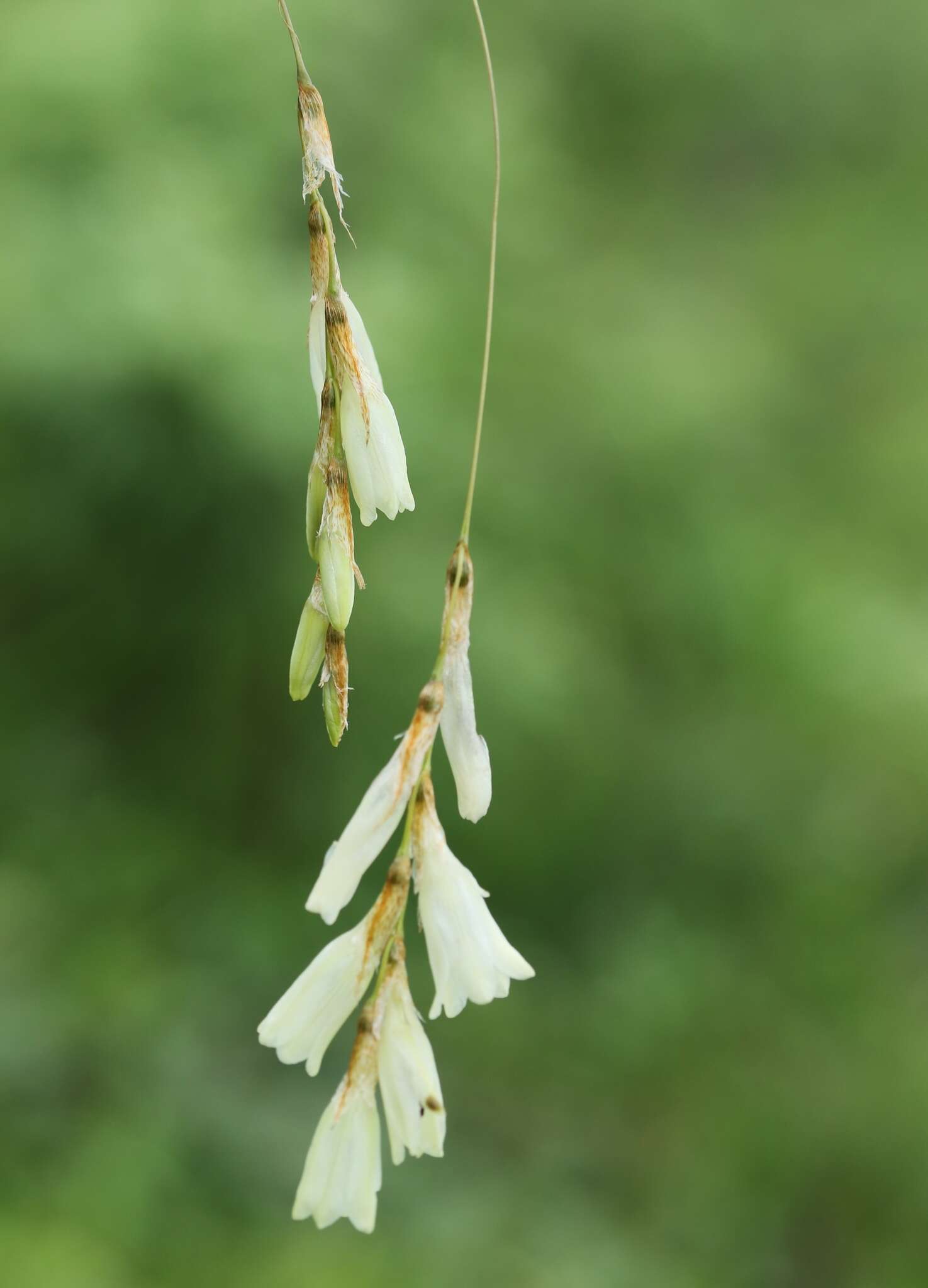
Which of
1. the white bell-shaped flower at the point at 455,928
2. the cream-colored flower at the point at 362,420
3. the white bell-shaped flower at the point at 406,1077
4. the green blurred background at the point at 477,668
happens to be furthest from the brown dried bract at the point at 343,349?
the green blurred background at the point at 477,668

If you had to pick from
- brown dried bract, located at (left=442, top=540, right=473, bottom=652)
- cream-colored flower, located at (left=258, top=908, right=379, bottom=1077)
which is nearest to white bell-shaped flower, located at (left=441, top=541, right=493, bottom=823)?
brown dried bract, located at (left=442, top=540, right=473, bottom=652)

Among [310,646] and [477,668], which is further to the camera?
[477,668]

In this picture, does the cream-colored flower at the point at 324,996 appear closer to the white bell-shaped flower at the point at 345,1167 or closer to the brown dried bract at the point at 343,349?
the white bell-shaped flower at the point at 345,1167

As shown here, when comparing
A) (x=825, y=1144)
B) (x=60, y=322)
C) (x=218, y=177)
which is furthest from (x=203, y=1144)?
(x=218, y=177)

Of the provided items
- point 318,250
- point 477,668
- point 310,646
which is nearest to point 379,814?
point 310,646

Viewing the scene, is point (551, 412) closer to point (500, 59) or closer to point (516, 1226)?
point (500, 59)

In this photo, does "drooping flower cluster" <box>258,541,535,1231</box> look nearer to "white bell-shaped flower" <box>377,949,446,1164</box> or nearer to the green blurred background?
"white bell-shaped flower" <box>377,949,446,1164</box>

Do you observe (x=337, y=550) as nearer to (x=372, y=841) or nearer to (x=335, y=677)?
(x=335, y=677)
